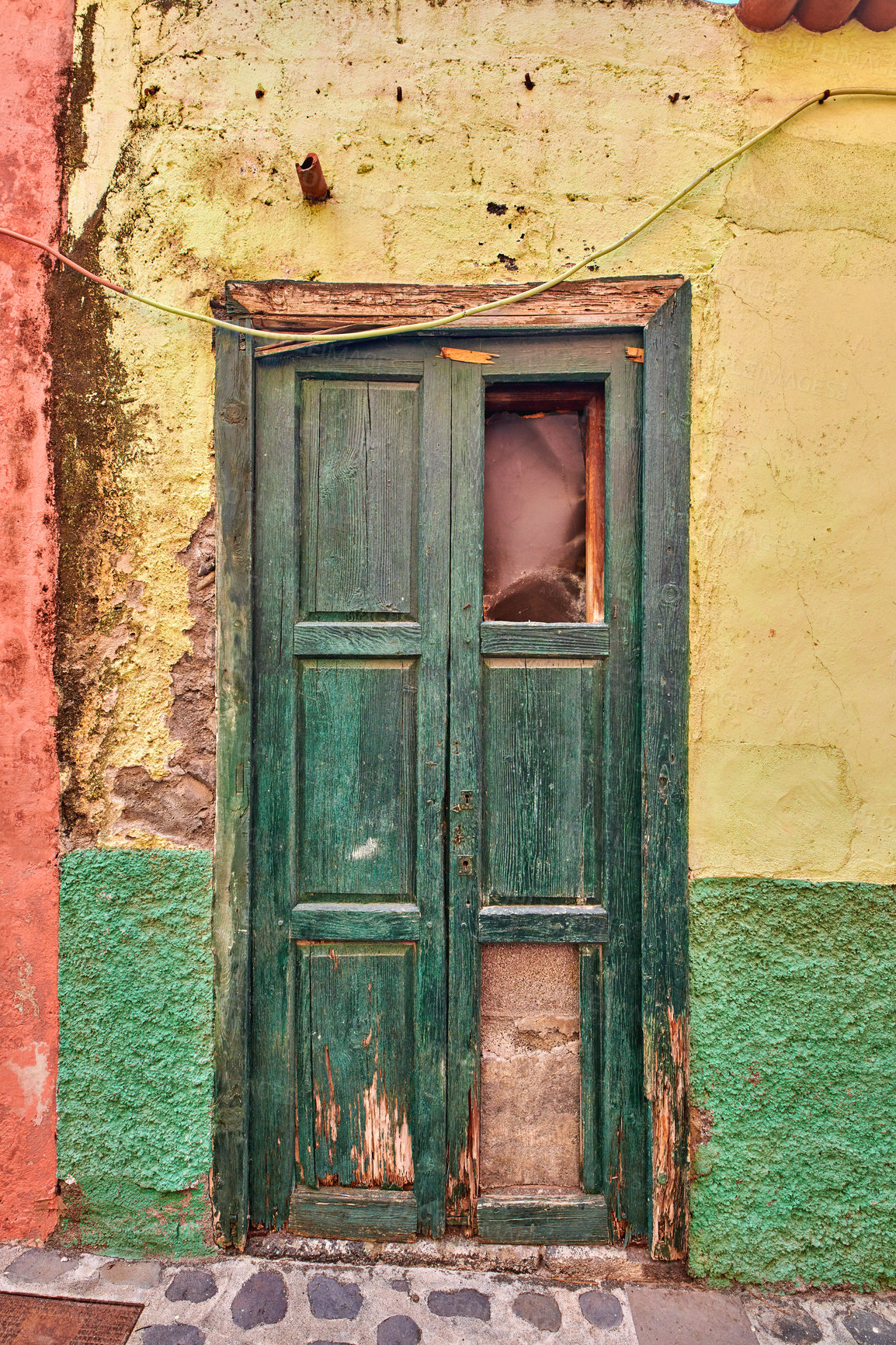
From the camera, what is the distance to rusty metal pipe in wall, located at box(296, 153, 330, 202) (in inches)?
71.7

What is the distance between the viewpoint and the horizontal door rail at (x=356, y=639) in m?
2.00

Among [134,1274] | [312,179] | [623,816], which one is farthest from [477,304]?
[134,1274]

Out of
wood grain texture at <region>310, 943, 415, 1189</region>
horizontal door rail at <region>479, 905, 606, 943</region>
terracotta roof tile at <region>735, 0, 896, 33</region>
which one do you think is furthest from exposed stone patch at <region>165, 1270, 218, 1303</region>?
terracotta roof tile at <region>735, 0, 896, 33</region>

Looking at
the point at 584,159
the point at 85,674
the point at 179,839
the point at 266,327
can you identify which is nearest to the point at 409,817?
the point at 179,839

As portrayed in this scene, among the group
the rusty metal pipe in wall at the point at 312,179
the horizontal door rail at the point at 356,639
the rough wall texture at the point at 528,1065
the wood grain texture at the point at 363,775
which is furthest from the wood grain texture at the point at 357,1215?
the rusty metal pipe in wall at the point at 312,179

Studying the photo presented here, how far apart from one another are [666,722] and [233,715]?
1.19m

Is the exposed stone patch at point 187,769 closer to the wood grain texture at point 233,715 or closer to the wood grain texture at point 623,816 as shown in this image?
the wood grain texture at point 233,715

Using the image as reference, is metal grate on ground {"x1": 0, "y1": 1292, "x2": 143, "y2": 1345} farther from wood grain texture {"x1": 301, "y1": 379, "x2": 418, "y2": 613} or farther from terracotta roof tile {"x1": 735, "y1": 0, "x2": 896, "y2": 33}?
terracotta roof tile {"x1": 735, "y1": 0, "x2": 896, "y2": 33}

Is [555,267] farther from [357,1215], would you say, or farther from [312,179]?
[357,1215]

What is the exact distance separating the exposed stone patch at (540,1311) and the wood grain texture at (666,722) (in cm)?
31

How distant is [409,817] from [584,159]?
189 cm

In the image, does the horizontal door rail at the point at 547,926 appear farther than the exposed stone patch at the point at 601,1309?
Yes

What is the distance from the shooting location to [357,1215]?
6.43ft

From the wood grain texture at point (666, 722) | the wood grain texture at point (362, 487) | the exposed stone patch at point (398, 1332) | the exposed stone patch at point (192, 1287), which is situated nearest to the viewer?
the exposed stone patch at point (398, 1332)
